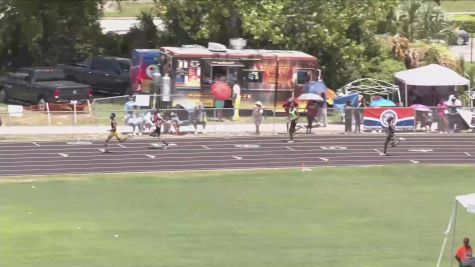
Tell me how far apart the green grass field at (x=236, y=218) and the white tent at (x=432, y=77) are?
11297mm

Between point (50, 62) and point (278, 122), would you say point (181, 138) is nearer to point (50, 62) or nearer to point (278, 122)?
point (278, 122)

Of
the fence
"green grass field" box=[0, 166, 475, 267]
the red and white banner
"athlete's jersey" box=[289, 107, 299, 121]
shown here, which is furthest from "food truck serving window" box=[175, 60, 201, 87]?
"green grass field" box=[0, 166, 475, 267]

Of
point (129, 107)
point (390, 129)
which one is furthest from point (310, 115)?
point (129, 107)

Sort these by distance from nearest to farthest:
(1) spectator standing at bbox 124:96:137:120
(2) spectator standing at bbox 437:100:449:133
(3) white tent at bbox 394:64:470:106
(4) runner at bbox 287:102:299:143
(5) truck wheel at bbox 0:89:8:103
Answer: (4) runner at bbox 287:102:299:143 < (1) spectator standing at bbox 124:96:137:120 < (2) spectator standing at bbox 437:100:449:133 < (3) white tent at bbox 394:64:470:106 < (5) truck wheel at bbox 0:89:8:103

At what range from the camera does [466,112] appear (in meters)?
42.2

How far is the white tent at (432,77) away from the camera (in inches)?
1812

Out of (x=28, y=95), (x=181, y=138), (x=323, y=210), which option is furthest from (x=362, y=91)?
(x=323, y=210)

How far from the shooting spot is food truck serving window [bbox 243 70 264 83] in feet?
149

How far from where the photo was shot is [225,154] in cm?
3662

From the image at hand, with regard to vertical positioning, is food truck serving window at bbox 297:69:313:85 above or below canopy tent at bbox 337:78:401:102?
above

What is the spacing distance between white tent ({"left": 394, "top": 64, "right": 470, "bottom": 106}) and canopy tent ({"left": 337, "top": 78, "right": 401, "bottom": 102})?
0.61m

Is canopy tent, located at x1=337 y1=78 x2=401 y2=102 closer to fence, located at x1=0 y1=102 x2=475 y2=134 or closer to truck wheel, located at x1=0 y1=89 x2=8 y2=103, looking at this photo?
fence, located at x1=0 y1=102 x2=475 y2=134

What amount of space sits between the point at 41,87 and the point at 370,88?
577 inches

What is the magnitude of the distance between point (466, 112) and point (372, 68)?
26.7 feet
